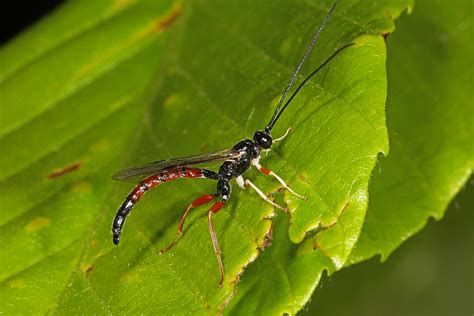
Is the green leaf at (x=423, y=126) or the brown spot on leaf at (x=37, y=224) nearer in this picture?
the brown spot on leaf at (x=37, y=224)

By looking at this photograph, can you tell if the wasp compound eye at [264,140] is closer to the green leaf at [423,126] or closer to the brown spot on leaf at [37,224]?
the green leaf at [423,126]

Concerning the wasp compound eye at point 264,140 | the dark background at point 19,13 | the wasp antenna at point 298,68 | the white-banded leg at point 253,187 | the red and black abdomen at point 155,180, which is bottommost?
the dark background at point 19,13

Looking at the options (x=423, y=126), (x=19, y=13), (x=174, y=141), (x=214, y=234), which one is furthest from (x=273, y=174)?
(x=19, y=13)

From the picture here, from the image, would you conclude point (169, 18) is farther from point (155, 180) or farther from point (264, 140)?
point (264, 140)

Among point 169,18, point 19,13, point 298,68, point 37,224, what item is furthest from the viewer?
point 19,13

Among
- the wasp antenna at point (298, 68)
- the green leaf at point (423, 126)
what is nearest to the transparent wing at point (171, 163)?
the wasp antenna at point (298, 68)

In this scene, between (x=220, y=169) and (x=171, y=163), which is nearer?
(x=171, y=163)

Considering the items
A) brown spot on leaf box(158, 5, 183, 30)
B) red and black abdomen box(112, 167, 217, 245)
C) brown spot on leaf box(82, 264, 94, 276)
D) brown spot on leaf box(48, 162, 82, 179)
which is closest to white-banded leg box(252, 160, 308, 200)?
red and black abdomen box(112, 167, 217, 245)
